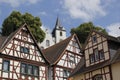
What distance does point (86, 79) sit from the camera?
2998cm

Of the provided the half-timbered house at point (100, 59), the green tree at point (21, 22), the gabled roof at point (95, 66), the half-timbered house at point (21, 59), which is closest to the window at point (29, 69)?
the half-timbered house at point (21, 59)

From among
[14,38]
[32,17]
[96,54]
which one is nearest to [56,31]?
[32,17]

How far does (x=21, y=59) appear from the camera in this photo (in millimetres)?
35031

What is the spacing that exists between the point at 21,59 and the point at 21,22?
942 inches

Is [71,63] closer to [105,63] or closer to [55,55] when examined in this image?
[55,55]

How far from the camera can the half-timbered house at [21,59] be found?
33438 mm

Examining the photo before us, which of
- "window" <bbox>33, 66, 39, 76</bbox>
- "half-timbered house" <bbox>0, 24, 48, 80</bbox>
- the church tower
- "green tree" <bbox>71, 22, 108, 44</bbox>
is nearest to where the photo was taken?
"half-timbered house" <bbox>0, 24, 48, 80</bbox>

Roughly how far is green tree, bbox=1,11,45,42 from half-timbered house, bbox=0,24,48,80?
20.8m

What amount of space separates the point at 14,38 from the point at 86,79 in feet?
36.8

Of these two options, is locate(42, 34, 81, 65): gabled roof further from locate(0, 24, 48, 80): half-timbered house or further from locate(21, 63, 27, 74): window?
locate(21, 63, 27, 74): window

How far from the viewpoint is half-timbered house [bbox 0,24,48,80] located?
110 feet

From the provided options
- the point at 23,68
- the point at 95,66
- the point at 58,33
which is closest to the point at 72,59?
the point at 23,68

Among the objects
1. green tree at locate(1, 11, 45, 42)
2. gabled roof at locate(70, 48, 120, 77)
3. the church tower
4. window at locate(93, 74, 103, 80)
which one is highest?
the church tower

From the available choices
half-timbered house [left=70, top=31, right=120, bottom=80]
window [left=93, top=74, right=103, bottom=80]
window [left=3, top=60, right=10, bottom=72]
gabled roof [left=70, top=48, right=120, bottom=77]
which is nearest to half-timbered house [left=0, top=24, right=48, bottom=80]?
window [left=3, top=60, right=10, bottom=72]
